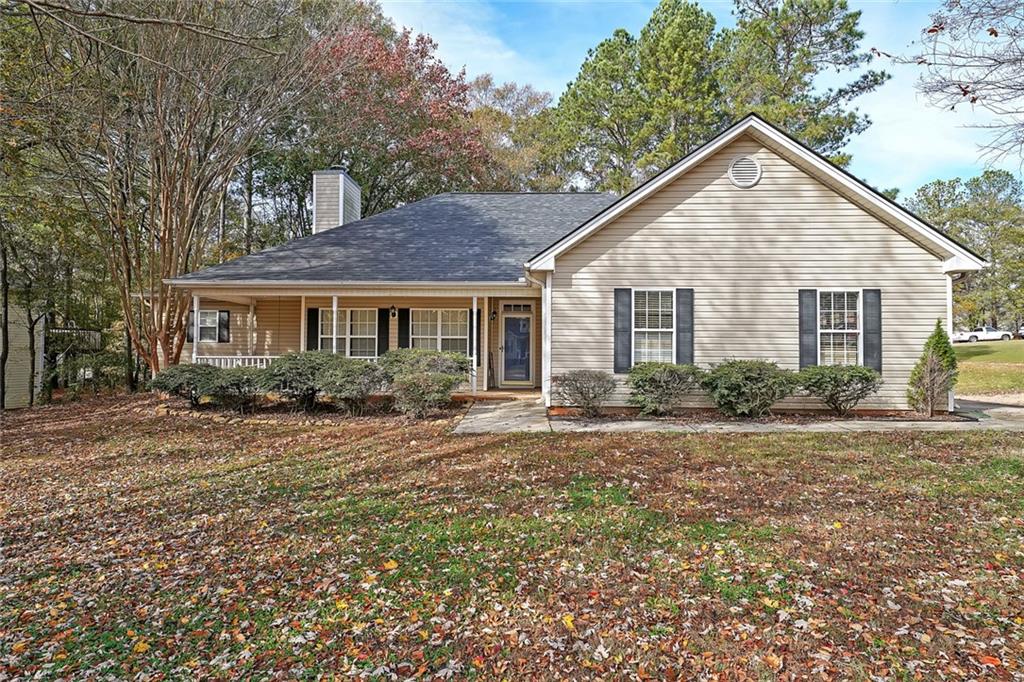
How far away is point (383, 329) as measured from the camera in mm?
13688

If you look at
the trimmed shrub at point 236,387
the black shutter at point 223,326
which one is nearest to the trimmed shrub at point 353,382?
the trimmed shrub at point 236,387

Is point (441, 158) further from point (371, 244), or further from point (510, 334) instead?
point (510, 334)

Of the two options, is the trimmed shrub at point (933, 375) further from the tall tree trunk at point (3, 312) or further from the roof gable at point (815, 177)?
the tall tree trunk at point (3, 312)

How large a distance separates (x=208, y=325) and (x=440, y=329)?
6.55 m

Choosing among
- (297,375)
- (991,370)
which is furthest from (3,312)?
(991,370)

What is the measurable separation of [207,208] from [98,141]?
10.0 ft

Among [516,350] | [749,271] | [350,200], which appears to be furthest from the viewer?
[350,200]

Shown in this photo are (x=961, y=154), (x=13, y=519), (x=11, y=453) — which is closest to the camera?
(x=13, y=519)

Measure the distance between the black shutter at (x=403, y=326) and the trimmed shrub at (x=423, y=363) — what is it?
6.62 feet

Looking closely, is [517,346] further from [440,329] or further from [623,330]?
[623,330]

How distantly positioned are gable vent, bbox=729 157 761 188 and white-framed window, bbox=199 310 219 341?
13157 mm

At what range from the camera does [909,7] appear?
6461 millimetres

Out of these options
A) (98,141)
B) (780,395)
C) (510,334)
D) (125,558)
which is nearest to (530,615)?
(125,558)

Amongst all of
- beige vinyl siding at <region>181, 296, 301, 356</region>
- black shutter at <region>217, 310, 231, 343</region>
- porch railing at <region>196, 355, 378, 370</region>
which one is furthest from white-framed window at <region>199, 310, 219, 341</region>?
porch railing at <region>196, 355, 378, 370</region>
